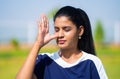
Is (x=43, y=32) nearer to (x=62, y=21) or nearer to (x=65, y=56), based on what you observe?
(x=62, y=21)

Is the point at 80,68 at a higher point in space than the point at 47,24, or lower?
lower

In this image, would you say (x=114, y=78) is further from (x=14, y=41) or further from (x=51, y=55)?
(x=14, y=41)

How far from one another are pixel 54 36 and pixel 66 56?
0.77 ft

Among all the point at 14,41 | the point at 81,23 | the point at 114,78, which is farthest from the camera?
the point at 14,41

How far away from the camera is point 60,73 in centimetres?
315

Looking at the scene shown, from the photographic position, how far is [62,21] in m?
3.17

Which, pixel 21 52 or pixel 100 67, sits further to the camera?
pixel 21 52

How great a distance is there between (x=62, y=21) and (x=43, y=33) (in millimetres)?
190

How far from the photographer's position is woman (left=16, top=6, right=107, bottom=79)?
3113 millimetres

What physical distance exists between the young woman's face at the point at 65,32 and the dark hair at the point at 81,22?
52 mm

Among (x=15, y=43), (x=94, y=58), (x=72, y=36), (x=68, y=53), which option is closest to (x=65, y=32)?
(x=72, y=36)

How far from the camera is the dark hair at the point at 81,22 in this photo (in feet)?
10.7

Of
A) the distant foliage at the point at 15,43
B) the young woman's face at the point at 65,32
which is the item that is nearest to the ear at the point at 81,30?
the young woman's face at the point at 65,32

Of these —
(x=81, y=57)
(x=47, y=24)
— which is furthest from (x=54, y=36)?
(x=81, y=57)
